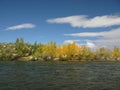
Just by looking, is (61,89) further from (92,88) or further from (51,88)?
(92,88)

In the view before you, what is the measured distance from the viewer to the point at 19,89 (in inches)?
1770

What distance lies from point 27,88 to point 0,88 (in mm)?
4638

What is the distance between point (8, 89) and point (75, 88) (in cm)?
1176

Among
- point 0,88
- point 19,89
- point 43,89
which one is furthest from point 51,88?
point 0,88

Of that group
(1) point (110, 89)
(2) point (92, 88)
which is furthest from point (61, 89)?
(1) point (110, 89)

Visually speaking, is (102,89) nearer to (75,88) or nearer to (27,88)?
(75,88)

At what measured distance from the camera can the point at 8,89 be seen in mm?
44531

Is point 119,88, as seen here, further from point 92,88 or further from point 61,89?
point 61,89

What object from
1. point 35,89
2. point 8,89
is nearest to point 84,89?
point 35,89

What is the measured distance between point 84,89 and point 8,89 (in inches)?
518

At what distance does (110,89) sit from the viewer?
150 feet

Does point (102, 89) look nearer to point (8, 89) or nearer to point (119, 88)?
point (119, 88)

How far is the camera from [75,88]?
153ft

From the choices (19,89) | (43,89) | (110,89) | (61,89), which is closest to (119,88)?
(110,89)
